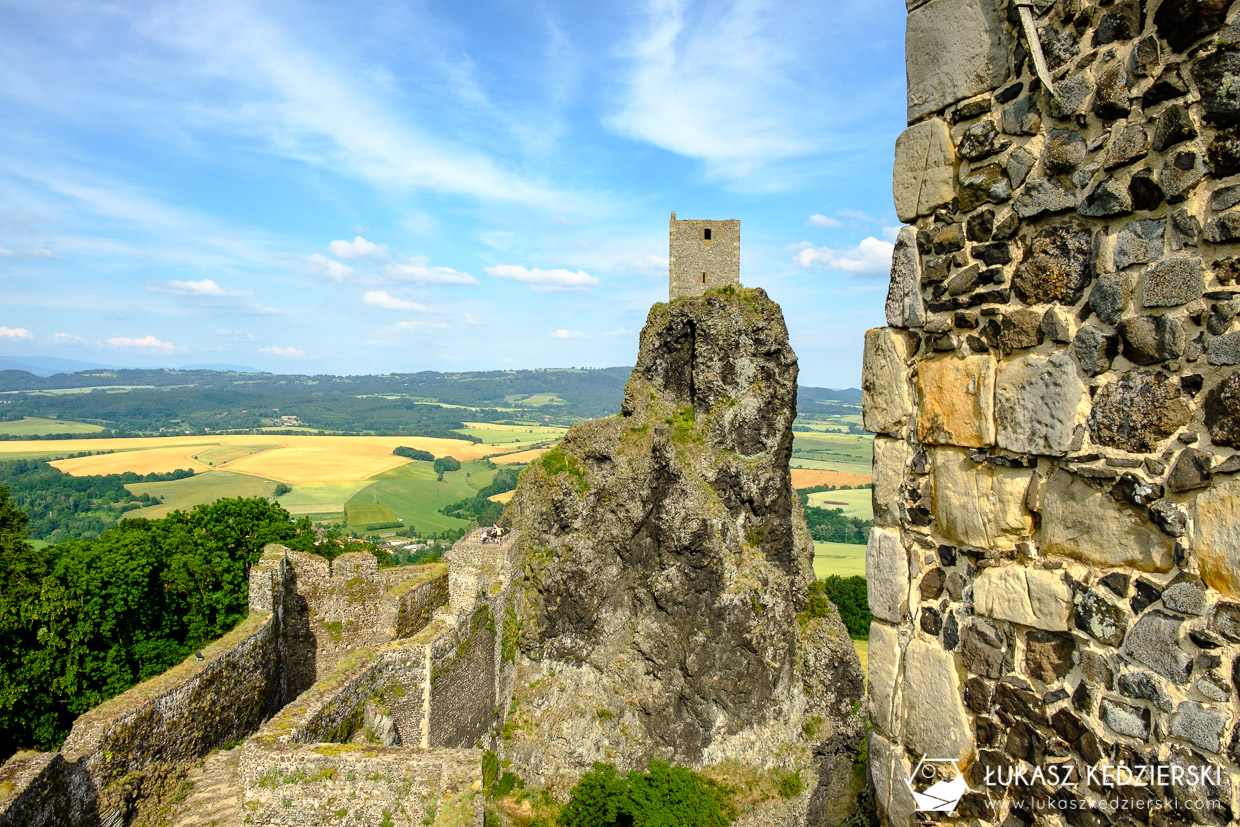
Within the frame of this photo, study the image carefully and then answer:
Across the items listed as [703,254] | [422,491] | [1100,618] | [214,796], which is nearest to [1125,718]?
[1100,618]

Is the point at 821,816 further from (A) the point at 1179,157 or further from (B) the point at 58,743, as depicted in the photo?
(A) the point at 1179,157

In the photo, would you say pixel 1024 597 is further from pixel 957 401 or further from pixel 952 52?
pixel 952 52

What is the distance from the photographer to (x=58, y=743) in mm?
16781

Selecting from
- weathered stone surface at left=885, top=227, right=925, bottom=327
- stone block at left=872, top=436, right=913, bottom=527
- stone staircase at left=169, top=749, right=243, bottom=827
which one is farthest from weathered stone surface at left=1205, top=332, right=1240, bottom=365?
stone staircase at left=169, top=749, right=243, bottom=827

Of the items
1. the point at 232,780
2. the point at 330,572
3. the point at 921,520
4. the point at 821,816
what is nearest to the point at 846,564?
the point at 821,816

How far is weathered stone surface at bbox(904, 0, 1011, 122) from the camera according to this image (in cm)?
321

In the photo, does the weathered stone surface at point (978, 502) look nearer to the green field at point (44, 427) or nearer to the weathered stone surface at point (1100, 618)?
the weathered stone surface at point (1100, 618)

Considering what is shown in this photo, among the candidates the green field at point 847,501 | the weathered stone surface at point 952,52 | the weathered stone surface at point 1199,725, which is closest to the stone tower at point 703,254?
the weathered stone surface at point 952,52

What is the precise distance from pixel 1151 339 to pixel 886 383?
1.19 m

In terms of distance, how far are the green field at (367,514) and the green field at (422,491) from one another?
895 millimetres

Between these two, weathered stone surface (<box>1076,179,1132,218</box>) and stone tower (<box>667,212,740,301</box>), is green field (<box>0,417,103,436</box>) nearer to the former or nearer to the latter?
stone tower (<box>667,212,740,301</box>)

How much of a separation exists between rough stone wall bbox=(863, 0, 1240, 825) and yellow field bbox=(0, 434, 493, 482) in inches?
4636

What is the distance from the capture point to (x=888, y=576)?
3.59 m

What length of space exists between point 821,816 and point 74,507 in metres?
108
